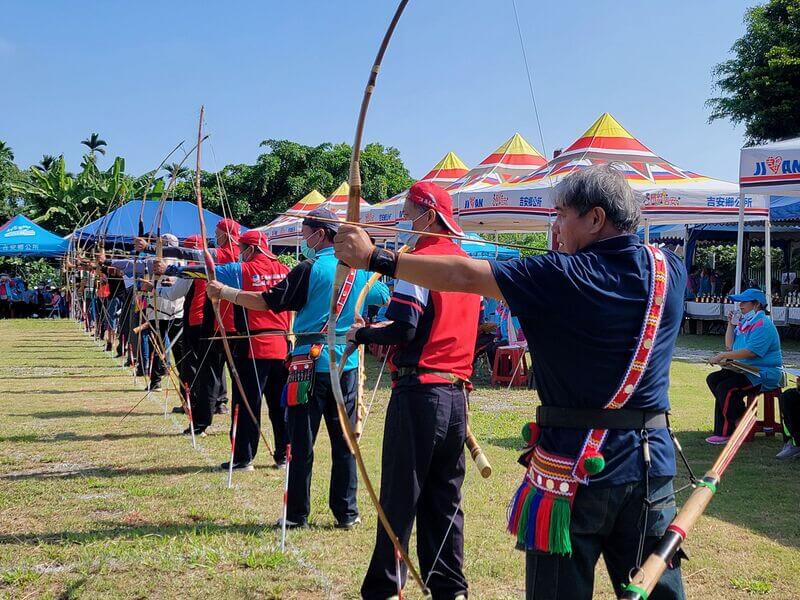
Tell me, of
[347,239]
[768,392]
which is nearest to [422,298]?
[347,239]

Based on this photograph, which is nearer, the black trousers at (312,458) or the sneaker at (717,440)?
the black trousers at (312,458)

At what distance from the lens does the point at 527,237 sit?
32.1 m

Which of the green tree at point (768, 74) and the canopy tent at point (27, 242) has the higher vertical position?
the green tree at point (768, 74)

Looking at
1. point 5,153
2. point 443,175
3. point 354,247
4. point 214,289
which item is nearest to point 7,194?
point 5,153

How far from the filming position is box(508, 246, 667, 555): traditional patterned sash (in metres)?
2.08

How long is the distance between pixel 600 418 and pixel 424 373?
130cm

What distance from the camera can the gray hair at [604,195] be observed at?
7.10ft

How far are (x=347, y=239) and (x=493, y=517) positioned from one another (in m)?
2.97

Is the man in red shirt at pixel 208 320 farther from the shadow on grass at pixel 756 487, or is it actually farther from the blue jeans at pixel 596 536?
the blue jeans at pixel 596 536

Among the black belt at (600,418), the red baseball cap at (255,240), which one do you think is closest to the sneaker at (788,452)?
the red baseball cap at (255,240)

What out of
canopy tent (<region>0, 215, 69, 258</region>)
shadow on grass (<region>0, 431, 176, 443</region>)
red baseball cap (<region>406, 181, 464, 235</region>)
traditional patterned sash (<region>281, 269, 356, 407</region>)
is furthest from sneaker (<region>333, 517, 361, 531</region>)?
canopy tent (<region>0, 215, 69, 258</region>)

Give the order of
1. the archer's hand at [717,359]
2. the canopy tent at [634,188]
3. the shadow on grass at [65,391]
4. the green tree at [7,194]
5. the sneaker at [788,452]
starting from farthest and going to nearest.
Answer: the green tree at [7,194] → the canopy tent at [634,188] → the shadow on grass at [65,391] → the archer's hand at [717,359] → the sneaker at [788,452]

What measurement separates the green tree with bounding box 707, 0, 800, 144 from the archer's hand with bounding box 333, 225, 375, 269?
75.4 ft

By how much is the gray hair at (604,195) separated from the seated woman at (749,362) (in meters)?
5.12
